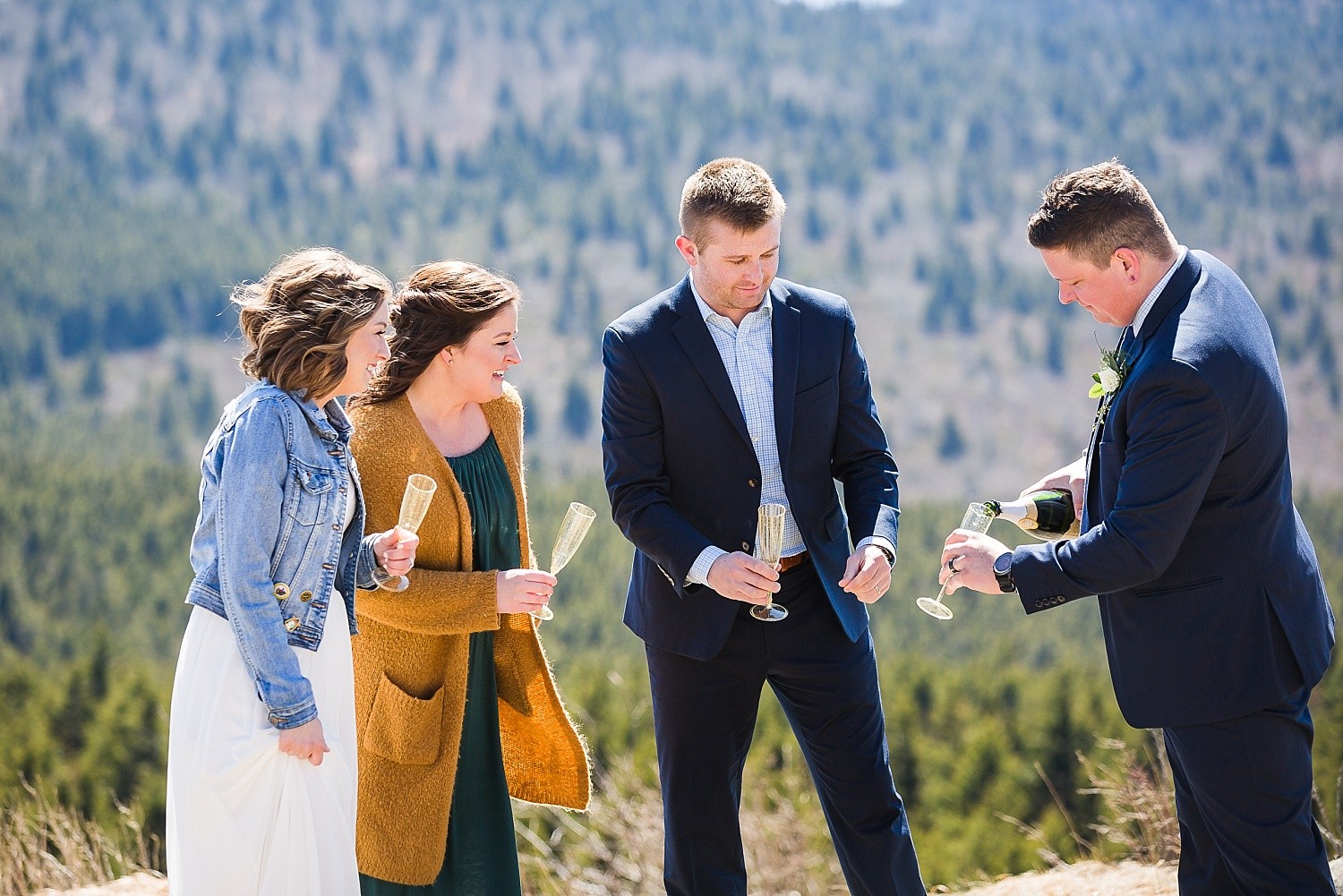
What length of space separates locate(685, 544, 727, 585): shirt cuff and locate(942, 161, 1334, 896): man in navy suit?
74cm

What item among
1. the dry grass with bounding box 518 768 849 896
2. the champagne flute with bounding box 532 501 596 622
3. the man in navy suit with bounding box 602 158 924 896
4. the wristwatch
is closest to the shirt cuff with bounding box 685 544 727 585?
the man in navy suit with bounding box 602 158 924 896

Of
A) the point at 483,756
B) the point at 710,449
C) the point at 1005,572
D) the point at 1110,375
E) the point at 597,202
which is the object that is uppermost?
the point at 597,202

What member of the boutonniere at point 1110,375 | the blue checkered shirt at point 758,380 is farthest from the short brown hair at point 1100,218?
the blue checkered shirt at point 758,380

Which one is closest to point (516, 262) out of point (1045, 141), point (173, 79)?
point (173, 79)

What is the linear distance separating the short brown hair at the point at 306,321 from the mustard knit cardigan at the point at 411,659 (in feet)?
1.46

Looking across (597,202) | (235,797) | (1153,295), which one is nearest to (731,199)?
(1153,295)

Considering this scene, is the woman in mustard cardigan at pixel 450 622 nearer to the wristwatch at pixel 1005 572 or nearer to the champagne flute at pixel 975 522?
the champagne flute at pixel 975 522

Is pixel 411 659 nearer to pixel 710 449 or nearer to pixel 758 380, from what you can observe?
pixel 710 449

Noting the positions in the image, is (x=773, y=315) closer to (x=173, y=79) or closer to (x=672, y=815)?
(x=672, y=815)

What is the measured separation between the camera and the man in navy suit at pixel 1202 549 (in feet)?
10.8

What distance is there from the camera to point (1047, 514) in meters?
4.09

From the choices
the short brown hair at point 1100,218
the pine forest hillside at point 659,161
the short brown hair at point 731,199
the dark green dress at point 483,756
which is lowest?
the dark green dress at point 483,756

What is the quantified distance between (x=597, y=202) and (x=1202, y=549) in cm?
9792

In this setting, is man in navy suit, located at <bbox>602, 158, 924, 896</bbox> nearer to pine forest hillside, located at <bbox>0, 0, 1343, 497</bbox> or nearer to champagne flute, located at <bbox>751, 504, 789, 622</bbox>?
champagne flute, located at <bbox>751, 504, 789, 622</bbox>
